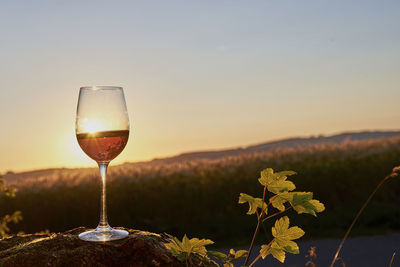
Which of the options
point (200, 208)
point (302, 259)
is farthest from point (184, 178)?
point (302, 259)

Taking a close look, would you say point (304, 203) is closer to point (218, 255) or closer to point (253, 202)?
point (253, 202)

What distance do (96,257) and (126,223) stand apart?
25.0 ft

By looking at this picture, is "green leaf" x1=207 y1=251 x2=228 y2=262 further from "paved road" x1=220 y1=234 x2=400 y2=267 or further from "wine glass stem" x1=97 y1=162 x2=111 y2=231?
"paved road" x1=220 y1=234 x2=400 y2=267

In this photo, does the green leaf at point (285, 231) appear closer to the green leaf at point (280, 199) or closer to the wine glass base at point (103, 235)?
the green leaf at point (280, 199)

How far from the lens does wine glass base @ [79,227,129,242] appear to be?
205 centimetres

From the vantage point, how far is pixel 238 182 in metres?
10.1

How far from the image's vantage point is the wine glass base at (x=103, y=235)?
205 cm

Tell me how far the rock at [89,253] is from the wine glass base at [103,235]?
3cm

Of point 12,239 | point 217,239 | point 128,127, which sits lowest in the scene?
point 217,239

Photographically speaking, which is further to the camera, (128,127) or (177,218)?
(177,218)

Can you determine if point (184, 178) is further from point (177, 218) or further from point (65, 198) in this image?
point (65, 198)

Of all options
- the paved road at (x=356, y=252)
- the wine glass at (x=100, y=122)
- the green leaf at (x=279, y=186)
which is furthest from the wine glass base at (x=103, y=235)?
the paved road at (x=356, y=252)

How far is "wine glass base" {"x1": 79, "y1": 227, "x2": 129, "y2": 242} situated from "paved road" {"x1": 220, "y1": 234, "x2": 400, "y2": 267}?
466cm

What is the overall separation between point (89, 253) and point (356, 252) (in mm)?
6454
